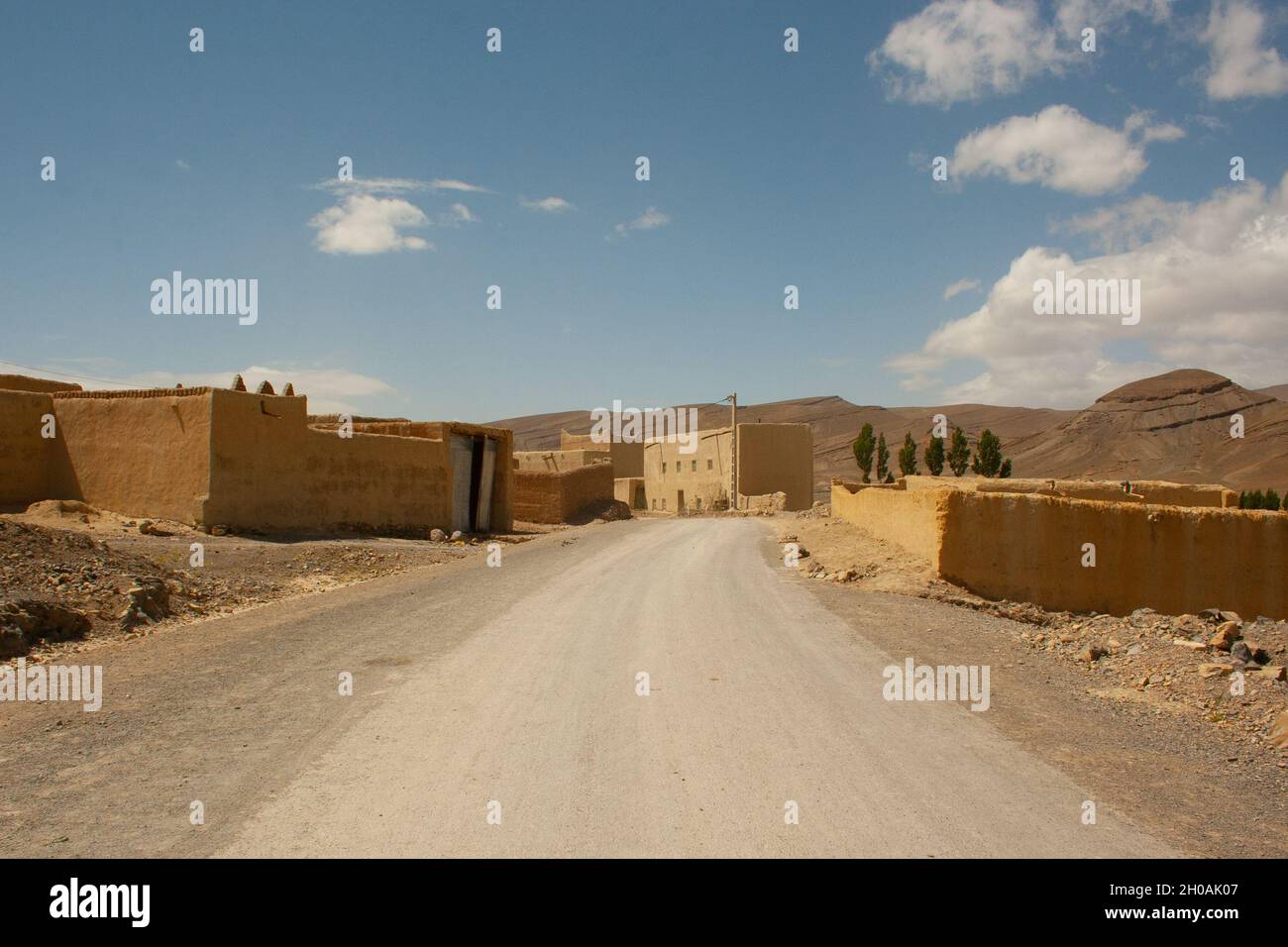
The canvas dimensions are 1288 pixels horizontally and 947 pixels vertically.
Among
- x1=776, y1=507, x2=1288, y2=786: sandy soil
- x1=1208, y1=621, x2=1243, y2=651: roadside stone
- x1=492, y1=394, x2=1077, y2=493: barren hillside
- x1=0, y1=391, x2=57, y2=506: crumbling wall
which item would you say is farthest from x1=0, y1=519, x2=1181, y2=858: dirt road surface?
x1=492, y1=394, x2=1077, y2=493: barren hillside

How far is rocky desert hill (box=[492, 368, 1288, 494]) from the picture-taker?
294 feet

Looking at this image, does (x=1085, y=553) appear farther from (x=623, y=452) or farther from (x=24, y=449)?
(x=623, y=452)

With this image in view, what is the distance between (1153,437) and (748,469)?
85404mm

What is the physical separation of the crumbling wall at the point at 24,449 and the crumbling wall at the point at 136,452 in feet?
0.54

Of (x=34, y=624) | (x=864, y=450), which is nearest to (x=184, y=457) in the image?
(x=34, y=624)

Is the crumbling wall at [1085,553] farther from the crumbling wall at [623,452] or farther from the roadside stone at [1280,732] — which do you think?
the crumbling wall at [623,452]

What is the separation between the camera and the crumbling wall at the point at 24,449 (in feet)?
56.3

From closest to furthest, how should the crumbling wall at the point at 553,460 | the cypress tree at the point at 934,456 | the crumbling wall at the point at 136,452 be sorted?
the crumbling wall at the point at 136,452 → the crumbling wall at the point at 553,460 → the cypress tree at the point at 934,456

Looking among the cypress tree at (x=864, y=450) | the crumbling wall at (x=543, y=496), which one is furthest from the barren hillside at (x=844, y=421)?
the crumbling wall at (x=543, y=496)

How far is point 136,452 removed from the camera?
1741 cm

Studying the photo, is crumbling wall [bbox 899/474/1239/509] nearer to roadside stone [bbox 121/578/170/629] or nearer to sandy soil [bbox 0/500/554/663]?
sandy soil [bbox 0/500/554/663]

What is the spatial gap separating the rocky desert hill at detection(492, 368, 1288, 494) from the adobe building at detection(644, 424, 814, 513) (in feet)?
80.0

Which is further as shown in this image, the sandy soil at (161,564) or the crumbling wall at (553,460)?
the crumbling wall at (553,460)
